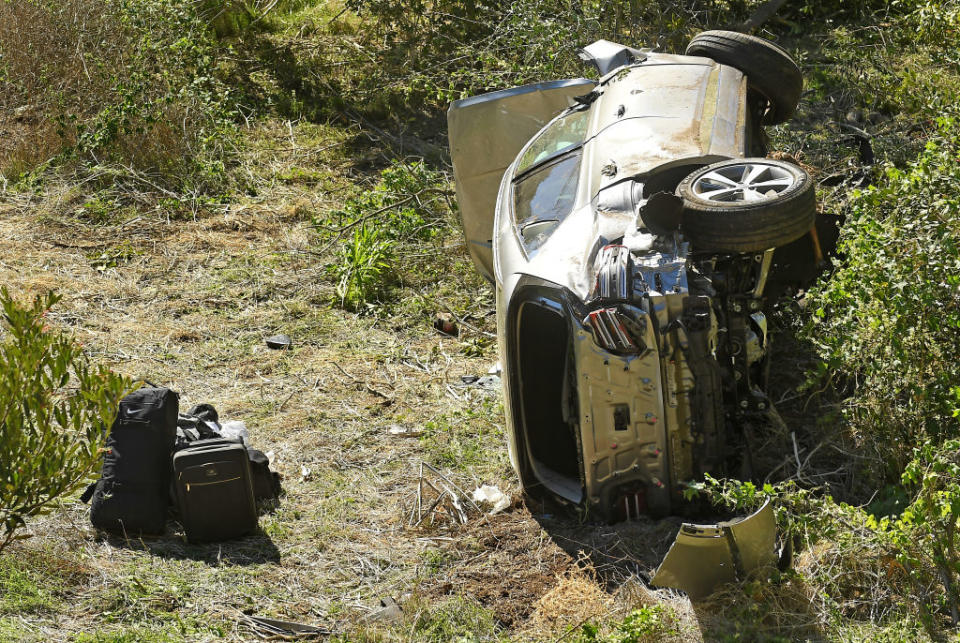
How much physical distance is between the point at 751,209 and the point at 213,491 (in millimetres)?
2762

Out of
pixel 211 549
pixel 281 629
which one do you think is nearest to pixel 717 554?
pixel 281 629

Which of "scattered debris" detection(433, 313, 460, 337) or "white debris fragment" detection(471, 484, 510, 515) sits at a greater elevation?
"scattered debris" detection(433, 313, 460, 337)

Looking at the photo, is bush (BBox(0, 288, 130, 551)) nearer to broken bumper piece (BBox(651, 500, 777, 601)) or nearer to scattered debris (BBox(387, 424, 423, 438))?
scattered debris (BBox(387, 424, 423, 438))

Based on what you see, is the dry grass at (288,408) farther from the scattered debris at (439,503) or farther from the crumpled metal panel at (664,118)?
the crumpled metal panel at (664,118)

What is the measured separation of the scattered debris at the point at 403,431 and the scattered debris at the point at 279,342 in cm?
139

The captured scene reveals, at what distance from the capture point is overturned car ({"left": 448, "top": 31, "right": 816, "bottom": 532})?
4.11 m

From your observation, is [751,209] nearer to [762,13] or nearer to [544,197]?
[544,197]

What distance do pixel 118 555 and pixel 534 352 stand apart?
2168 millimetres

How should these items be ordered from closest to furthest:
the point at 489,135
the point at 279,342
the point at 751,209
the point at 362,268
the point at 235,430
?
the point at 751,209 → the point at 235,430 → the point at 279,342 → the point at 489,135 → the point at 362,268

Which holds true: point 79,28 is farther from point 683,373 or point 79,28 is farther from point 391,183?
point 683,373

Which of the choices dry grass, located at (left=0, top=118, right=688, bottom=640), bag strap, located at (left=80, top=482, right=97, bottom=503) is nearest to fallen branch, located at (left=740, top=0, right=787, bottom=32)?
dry grass, located at (left=0, top=118, right=688, bottom=640)

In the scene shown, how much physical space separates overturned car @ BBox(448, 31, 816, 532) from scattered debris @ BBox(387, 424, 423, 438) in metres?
0.92

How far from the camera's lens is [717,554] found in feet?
12.1

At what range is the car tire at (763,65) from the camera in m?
6.27
